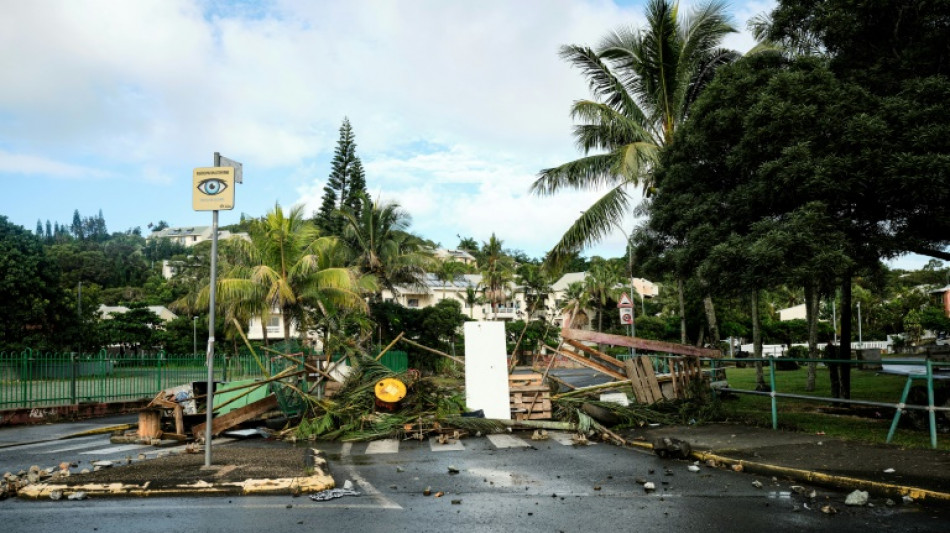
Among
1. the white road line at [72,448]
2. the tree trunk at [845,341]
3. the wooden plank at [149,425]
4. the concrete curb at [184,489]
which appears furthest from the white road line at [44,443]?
the tree trunk at [845,341]

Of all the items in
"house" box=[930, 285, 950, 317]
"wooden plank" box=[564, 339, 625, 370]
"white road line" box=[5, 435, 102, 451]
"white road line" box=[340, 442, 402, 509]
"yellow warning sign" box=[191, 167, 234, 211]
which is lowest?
"white road line" box=[5, 435, 102, 451]

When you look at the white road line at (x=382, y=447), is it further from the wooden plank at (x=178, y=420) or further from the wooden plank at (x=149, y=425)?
the wooden plank at (x=149, y=425)

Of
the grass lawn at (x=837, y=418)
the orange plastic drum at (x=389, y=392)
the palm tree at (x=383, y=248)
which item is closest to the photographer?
the grass lawn at (x=837, y=418)

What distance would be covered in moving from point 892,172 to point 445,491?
791 centimetres

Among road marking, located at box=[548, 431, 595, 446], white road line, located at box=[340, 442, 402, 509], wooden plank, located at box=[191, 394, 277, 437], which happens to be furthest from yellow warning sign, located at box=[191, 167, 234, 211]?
road marking, located at box=[548, 431, 595, 446]

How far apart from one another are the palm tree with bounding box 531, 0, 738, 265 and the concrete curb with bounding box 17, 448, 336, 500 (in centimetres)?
1429

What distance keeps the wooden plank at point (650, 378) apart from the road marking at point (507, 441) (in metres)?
3.03

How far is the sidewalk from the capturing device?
6.81 meters

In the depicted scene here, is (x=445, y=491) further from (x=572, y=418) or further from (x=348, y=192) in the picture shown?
(x=348, y=192)

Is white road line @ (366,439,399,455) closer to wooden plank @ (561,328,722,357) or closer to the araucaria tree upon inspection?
wooden plank @ (561,328,722,357)

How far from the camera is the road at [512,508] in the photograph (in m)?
5.75

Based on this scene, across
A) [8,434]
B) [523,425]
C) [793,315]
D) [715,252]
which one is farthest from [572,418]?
[793,315]

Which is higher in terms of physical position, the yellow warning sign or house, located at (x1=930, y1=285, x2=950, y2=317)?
the yellow warning sign

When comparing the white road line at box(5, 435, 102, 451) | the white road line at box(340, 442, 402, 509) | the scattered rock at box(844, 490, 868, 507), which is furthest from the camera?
the white road line at box(5, 435, 102, 451)
